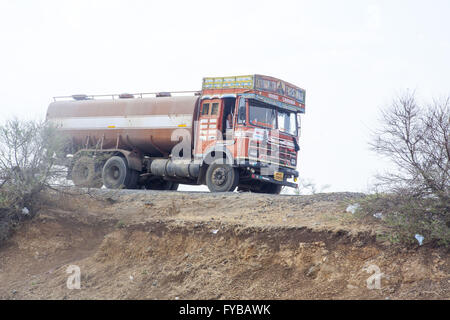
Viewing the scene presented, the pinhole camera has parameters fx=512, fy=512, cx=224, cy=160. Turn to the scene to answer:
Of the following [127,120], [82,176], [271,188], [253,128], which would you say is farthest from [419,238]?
[127,120]

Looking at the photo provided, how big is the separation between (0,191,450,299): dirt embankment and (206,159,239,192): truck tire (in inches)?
96.7

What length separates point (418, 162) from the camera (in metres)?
8.30

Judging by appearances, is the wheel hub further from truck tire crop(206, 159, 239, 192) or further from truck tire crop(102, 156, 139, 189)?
truck tire crop(102, 156, 139, 189)

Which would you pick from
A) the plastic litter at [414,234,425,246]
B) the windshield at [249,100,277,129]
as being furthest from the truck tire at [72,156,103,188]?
the plastic litter at [414,234,425,246]

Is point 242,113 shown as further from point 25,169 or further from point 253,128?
point 25,169

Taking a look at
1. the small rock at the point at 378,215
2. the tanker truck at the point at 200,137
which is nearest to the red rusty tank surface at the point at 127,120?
the tanker truck at the point at 200,137

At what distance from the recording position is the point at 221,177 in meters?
15.1

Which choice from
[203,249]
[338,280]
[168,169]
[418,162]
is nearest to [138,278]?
[203,249]

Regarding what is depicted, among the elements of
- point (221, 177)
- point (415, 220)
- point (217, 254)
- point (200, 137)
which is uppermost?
point (200, 137)

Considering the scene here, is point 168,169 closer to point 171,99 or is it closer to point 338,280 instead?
point 171,99

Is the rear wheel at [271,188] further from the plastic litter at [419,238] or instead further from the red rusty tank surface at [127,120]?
the plastic litter at [419,238]

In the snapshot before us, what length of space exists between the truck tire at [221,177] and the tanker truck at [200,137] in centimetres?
3

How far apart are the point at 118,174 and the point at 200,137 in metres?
3.89
